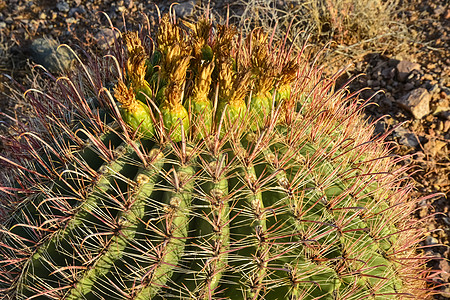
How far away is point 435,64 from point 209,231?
376 centimetres

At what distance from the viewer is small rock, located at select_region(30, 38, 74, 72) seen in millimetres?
4945

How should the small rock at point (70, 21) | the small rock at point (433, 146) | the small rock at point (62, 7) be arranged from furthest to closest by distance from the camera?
the small rock at point (62, 7)
the small rock at point (70, 21)
the small rock at point (433, 146)

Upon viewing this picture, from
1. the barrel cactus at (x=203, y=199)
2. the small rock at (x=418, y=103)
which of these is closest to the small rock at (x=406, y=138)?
the small rock at (x=418, y=103)

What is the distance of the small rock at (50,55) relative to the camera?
4945 millimetres

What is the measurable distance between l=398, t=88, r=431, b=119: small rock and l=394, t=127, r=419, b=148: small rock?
230 millimetres

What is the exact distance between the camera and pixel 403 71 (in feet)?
14.0

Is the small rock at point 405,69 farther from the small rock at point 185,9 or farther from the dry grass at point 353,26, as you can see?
the small rock at point 185,9

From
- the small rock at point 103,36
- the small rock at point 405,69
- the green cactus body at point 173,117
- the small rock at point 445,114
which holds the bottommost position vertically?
the small rock at point 103,36

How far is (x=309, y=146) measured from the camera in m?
1.94

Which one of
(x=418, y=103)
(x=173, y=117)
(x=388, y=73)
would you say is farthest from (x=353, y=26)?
(x=173, y=117)

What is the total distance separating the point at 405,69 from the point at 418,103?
51 cm

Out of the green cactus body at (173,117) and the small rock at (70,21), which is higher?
the green cactus body at (173,117)

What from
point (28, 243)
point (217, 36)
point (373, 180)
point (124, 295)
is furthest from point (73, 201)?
point (373, 180)

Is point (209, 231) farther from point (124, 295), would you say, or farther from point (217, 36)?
point (217, 36)
